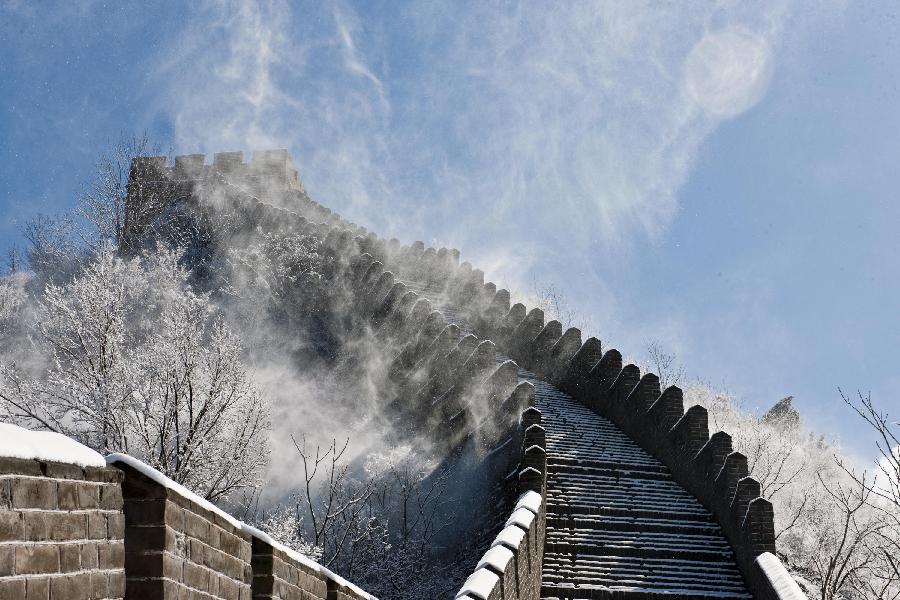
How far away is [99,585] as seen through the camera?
2662 millimetres

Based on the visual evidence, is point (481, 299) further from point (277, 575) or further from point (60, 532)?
point (60, 532)

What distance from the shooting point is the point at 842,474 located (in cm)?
4178

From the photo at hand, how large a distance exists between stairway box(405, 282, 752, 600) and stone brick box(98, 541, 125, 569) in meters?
11.9

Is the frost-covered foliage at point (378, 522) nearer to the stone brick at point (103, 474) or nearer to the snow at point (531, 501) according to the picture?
the snow at point (531, 501)

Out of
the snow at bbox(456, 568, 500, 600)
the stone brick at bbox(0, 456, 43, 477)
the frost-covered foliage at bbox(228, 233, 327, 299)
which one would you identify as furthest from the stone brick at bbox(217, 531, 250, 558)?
the frost-covered foliage at bbox(228, 233, 327, 299)

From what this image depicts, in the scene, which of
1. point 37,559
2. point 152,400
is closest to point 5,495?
point 37,559

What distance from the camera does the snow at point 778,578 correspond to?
12.6 m

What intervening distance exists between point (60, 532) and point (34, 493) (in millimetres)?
148

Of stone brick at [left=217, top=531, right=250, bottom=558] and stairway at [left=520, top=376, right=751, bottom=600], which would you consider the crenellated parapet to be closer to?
stairway at [left=520, top=376, right=751, bottom=600]

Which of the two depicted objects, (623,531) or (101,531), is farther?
(623,531)

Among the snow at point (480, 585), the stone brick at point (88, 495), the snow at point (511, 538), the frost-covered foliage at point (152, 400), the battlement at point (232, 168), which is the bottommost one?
the stone brick at point (88, 495)

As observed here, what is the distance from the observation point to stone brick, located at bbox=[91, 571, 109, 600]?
2631 mm

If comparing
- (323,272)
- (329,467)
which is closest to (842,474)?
(323,272)

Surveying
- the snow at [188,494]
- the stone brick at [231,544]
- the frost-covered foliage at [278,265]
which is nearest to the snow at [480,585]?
the snow at [188,494]
